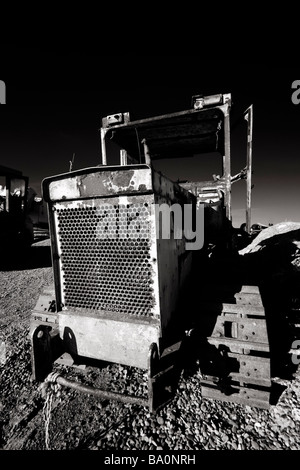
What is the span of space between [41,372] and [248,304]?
7.86 ft

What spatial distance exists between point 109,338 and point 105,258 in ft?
2.82

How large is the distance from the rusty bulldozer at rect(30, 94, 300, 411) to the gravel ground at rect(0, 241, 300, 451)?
0.16 m

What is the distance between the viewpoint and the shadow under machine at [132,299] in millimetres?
2129

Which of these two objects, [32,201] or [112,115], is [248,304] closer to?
[112,115]

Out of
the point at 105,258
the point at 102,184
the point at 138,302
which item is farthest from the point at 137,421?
the point at 102,184

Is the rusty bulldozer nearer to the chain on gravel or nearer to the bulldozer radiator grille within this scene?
the bulldozer radiator grille

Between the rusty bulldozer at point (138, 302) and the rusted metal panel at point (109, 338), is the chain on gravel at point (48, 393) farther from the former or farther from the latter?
the rusted metal panel at point (109, 338)

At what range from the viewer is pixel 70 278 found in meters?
2.64

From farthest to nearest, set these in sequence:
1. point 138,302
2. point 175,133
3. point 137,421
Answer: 1. point 175,133
2. point 138,302
3. point 137,421

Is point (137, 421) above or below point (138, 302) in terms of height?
below

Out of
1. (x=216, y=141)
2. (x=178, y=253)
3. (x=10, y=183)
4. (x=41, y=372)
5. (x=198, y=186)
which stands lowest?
(x=41, y=372)

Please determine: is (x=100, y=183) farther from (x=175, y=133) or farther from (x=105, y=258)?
(x=175, y=133)

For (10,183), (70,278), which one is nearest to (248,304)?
(70,278)

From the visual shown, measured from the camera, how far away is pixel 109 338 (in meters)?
2.40
